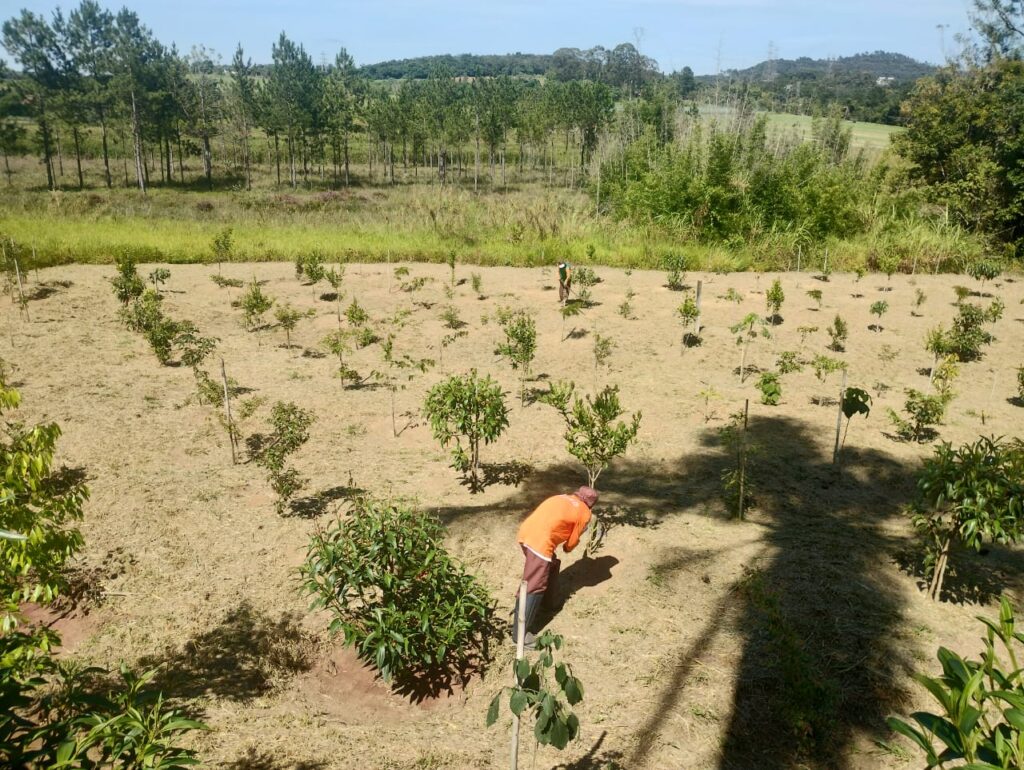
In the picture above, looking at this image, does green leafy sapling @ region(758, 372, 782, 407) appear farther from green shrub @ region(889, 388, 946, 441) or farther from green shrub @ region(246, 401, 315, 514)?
green shrub @ region(246, 401, 315, 514)

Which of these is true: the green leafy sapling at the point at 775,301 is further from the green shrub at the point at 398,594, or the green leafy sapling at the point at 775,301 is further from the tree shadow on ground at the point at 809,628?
the green shrub at the point at 398,594

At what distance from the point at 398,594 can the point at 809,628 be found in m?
2.92

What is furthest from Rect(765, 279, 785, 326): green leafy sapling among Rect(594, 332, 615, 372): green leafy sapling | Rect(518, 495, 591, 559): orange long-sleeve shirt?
Rect(518, 495, 591, 559): orange long-sleeve shirt

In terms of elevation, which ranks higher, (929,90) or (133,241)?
(929,90)

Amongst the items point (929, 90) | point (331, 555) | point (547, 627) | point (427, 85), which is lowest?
point (547, 627)

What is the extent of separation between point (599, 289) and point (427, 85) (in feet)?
147

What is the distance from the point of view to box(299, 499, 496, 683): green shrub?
407 centimetres

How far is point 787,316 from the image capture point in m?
12.8

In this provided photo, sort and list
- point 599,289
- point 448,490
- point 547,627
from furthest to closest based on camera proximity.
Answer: point 599,289 < point 448,490 < point 547,627

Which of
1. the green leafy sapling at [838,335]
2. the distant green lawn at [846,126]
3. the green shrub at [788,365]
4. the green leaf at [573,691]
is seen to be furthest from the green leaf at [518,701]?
the distant green lawn at [846,126]

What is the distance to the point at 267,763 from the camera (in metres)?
3.69

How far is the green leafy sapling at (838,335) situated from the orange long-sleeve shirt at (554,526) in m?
8.01

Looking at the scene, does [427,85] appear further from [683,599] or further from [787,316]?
[683,599]

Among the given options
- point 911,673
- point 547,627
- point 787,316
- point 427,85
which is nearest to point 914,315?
point 787,316
